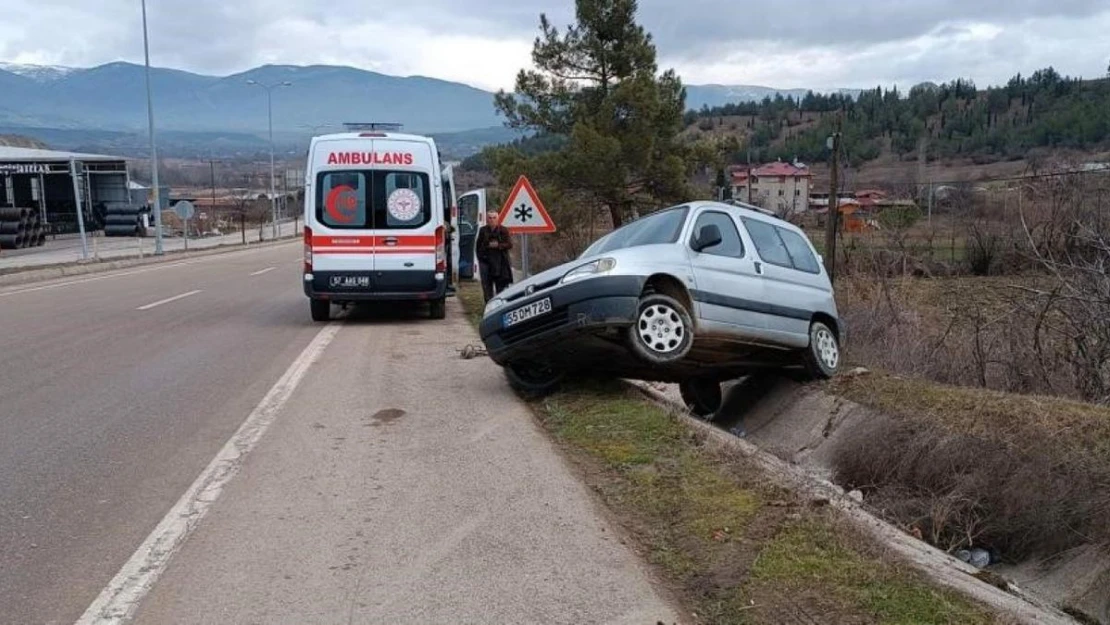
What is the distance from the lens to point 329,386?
933 cm

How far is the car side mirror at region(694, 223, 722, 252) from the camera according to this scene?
8.47 m

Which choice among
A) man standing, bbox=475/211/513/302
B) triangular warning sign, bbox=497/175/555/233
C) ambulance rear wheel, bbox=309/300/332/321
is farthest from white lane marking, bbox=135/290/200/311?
triangular warning sign, bbox=497/175/555/233

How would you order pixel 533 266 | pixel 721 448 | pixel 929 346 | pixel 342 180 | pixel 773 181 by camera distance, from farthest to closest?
pixel 773 181
pixel 533 266
pixel 342 180
pixel 929 346
pixel 721 448

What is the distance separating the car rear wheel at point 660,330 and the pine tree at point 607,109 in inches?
647

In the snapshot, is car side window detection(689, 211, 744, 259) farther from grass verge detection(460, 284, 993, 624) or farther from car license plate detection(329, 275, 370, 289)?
car license plate detection(329, 275, 370, 289)

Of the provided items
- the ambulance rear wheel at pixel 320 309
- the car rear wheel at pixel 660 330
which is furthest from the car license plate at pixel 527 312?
the ambulance rear wheel at pixel 320 309

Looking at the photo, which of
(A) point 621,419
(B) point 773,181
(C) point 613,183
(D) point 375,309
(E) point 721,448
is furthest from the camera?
(B) point 773,181

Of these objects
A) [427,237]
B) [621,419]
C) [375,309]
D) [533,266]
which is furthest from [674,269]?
[533,266]

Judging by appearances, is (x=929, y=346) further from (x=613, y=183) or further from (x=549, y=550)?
(x=613, y=183)

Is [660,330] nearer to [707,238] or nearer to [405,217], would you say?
[707,238]

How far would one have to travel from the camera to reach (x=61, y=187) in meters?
64.2

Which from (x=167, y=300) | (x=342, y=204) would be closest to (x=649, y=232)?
(x=342, y=204)

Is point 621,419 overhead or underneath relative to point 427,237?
underneath

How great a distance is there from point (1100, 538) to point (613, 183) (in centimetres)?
1967
